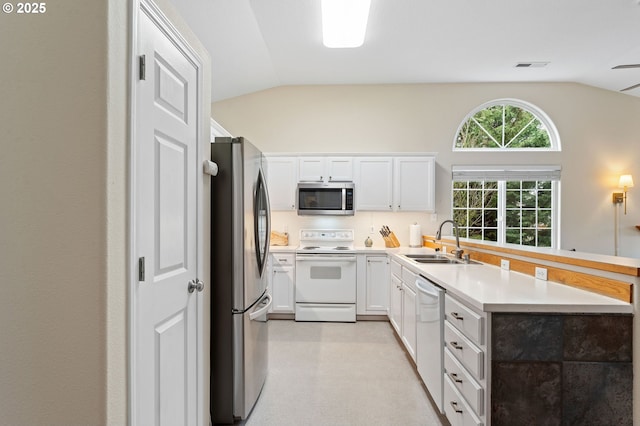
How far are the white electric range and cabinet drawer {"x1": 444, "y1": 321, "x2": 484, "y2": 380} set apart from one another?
2.18 meters

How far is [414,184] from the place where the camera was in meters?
4.42

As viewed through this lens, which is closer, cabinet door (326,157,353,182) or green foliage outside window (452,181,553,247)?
cabinet door (326,157,353,182)

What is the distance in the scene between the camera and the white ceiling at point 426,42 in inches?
120

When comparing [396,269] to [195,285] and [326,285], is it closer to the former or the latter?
[326,285]

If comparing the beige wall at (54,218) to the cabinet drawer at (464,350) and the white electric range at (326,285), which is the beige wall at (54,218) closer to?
the cabinet drawer at (464,350)

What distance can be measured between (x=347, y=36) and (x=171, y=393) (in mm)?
3319

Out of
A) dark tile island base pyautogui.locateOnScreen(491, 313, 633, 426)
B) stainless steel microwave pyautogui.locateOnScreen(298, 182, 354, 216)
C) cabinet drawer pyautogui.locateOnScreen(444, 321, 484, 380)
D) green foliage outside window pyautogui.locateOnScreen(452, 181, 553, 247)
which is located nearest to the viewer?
dark tile island base pyautogui.locateOnScreen(491, 313, 633, 426)

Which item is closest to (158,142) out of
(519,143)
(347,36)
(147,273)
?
(147,273)

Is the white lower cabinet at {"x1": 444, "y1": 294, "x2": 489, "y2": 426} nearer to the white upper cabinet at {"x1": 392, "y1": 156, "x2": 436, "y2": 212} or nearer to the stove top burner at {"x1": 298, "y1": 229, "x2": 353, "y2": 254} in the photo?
the white upper cabinet at {"x1": 392, "y1": 156, "x2": 436, "y2": 212}

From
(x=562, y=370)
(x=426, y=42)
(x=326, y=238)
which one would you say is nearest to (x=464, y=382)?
(x=562, y=370)

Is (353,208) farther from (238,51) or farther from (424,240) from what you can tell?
(238,51)

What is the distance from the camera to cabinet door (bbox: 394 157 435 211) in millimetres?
4402

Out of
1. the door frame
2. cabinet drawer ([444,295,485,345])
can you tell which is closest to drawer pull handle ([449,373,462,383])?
cabinet drawer ([444,295,485,345])

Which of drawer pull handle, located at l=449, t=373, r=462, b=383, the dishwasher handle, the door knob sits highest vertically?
the door knob
